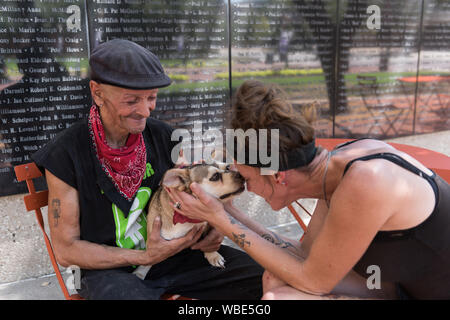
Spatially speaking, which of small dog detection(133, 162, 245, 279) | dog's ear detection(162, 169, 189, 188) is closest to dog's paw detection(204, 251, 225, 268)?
small dog detection(133, 162, 245, 279)

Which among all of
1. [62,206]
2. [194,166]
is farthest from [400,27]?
[62,206]

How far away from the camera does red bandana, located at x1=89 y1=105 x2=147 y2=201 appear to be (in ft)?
8.09

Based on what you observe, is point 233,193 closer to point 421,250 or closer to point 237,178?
point 237,178

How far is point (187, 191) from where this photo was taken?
252 cm

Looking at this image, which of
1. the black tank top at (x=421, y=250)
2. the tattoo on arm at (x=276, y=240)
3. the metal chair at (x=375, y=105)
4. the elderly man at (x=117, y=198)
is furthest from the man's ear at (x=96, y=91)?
the metal chair at (x=375, y=105)

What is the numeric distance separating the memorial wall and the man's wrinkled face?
1.00 metres

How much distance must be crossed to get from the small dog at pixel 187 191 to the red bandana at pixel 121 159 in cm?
19

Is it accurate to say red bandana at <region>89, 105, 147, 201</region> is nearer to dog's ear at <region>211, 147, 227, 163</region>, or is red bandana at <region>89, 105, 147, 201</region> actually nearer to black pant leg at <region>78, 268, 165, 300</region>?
black pant leg at <region>78, 268, 165, 300</region>

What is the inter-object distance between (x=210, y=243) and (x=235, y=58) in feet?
7.76

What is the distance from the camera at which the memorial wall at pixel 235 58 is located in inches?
140

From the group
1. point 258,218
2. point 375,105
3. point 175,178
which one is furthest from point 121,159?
point 375,105

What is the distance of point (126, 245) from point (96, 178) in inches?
18.1

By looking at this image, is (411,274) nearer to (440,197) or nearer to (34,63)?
(440,197)

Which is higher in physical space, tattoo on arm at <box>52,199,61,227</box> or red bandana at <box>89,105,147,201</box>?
red bandana at <box>89,105,147,201</box>
